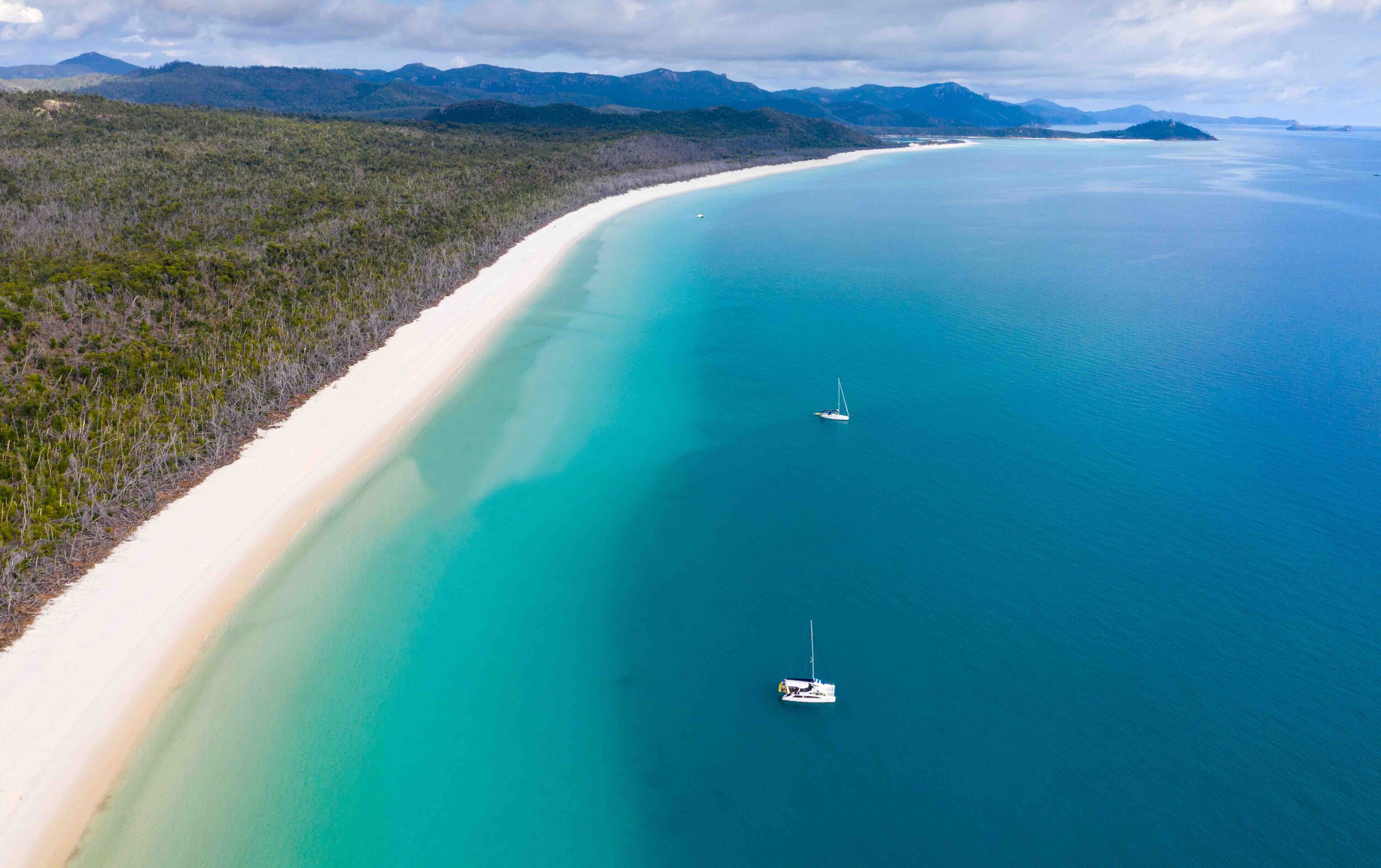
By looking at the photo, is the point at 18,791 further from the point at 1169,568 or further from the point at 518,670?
the point at 1169,568

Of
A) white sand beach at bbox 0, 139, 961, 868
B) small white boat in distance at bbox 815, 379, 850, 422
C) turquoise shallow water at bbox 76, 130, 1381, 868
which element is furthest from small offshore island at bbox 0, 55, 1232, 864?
small white boat in distance at bbox 815, 379, 850, 422

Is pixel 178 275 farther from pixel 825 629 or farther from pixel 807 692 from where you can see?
pixel 807 692

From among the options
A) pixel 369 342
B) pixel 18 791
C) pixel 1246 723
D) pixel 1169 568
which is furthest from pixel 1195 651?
pixel 369 342

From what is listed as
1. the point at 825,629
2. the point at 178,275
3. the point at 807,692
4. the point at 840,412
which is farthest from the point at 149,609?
the point at 840,412

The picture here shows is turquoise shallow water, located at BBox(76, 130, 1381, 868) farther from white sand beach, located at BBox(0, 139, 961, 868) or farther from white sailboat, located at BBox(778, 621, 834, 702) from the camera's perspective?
white sand beach, located at BBox(0, 139, 961, 868)

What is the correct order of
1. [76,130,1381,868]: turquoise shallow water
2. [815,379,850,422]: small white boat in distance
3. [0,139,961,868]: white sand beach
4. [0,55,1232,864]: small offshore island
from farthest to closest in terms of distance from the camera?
[815,379,850,422]: small white boat in distance, [0,55,1232,864]: small offshore island, [0,139,961,868]: white sand beach, [76,130,1381,868]: turquoise shallow water

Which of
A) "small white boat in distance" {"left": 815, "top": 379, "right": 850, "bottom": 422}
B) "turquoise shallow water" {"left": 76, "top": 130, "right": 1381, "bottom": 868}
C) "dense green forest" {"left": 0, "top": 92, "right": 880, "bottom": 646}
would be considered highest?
"dense green forest" {"left": 0, "top": 92, "right": 880, "bottom": 646}

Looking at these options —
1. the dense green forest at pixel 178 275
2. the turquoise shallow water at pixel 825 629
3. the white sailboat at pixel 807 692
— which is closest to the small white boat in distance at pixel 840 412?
the turquoise shallow water at pixel 825 629
